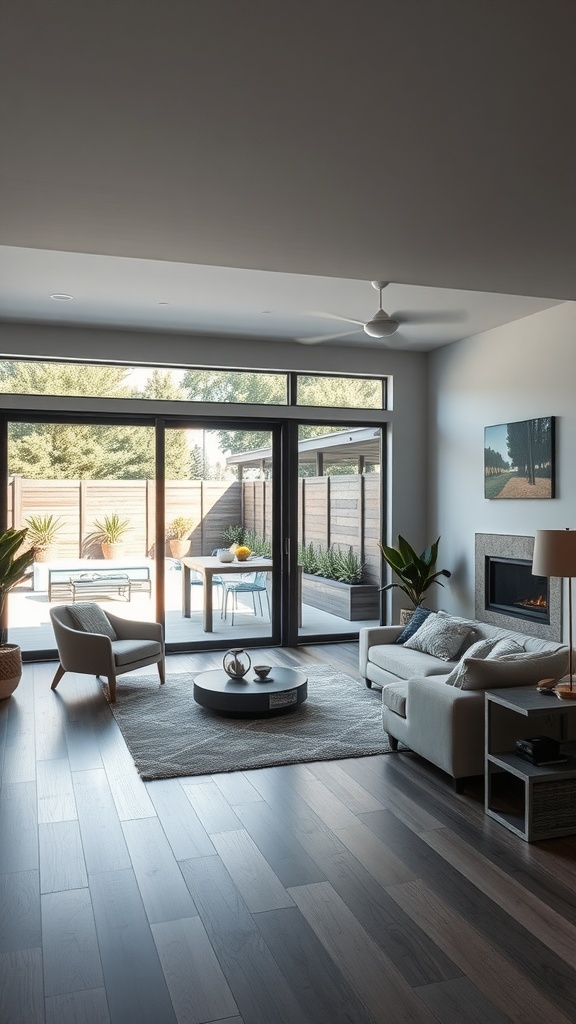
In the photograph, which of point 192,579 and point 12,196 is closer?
point 12,196

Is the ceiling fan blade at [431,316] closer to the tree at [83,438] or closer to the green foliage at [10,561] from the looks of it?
the tree at [83,438]

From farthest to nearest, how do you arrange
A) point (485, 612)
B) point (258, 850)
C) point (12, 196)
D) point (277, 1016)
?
point (485, 612) → point (258, 850) → point (12, 196) → point (277, 1016)

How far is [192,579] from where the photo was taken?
24.2ft

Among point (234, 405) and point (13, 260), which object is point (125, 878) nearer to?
point (13, 260)

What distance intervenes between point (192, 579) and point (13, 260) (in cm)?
349

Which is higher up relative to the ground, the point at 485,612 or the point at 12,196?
the point at 12,196

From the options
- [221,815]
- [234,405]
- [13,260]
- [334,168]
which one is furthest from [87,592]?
[334,168]

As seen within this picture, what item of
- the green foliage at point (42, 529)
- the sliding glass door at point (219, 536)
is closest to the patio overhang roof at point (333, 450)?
the sliding glass door at point (219, 536)

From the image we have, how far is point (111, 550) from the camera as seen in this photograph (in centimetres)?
712

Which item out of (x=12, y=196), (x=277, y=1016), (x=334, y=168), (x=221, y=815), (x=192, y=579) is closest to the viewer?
(x=277, y=1016)

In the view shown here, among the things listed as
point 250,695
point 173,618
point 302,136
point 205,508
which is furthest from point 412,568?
point 302,136

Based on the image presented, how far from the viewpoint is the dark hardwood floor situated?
2.30 meters

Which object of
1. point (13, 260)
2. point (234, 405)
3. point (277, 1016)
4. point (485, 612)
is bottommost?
point (277, 1016)

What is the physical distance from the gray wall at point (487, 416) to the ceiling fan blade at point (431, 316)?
0.50m
